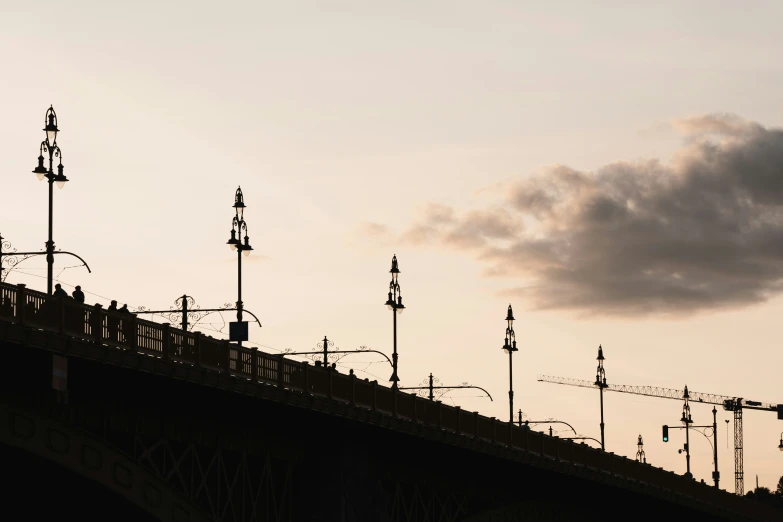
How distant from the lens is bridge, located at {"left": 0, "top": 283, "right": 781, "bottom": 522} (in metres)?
38.7

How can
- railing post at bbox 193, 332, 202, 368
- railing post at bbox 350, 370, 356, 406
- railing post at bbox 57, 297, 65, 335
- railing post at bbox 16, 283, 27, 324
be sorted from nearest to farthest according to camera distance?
railing post at bbox 16, 283, 27, 324 → railing post at bbox 57, 297, 65, 335 → railing post at bbox 193, 332, 202, 368 → railing post at bbox 350, 370, 356, 406

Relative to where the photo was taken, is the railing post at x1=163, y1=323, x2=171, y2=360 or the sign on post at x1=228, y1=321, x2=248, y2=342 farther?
the sign on post at x1=228, y1=321, x2=248, y2=342

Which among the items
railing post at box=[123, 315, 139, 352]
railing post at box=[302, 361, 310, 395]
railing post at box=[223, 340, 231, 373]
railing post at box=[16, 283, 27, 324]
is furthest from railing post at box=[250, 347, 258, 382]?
railing post at box=[16, 283, 27, 324]

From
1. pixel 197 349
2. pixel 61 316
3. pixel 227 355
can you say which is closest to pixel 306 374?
pixel 227 355

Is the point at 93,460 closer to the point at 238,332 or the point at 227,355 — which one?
the point at 227,355

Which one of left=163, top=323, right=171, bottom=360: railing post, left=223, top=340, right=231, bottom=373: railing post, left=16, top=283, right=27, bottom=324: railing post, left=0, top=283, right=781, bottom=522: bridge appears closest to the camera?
left=16, top=283, right=27, bottom=324: railing post

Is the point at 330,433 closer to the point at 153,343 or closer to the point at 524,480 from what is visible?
the point at 153,343

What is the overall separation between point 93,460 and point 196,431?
16.8 ft

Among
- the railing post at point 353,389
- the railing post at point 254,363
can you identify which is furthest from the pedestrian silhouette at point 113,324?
the railing post at point 353,389

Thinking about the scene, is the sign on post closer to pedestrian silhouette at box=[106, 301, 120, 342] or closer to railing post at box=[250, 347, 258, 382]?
railing post at box=[250, 347, 258, 382]

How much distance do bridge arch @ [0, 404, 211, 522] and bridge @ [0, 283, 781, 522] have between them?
0.12ft

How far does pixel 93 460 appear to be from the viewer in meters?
40.7

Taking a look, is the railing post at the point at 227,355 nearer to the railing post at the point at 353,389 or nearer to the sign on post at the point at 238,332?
the sign on post at the point at 238,332

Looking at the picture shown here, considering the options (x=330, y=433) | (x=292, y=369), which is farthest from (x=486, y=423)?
(x=292, y=369)
